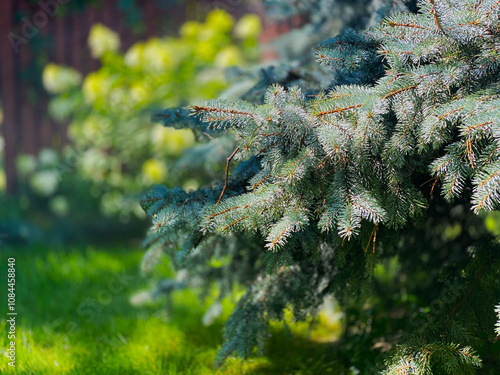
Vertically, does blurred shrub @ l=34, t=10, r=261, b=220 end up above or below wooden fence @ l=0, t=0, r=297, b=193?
below

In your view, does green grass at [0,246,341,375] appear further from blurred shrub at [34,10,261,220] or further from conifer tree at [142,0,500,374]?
blurred shrub at [34,10,261,220]

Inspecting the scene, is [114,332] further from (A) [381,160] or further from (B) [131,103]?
(B) [131,103]

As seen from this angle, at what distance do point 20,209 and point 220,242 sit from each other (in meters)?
2.97

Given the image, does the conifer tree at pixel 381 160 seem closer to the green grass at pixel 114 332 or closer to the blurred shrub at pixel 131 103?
the green grass at pixel 114 332

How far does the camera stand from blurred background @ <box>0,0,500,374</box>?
6.33 ft

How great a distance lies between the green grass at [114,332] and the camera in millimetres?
1729

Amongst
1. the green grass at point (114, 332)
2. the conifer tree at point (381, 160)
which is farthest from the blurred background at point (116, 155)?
Result: the conifer tree at point (381, 160)

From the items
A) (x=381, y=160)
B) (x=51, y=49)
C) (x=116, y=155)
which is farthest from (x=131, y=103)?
(x=381, y=160)

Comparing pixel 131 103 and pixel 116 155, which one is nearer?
pixel 131 103

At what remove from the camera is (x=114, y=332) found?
2.08 metres

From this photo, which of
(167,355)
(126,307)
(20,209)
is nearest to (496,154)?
(167,355)

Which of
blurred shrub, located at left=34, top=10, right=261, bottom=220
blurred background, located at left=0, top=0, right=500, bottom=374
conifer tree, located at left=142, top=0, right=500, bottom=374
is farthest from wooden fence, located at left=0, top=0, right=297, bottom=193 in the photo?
conifer tree, located at left=142, top=0, right=500, bottom=374

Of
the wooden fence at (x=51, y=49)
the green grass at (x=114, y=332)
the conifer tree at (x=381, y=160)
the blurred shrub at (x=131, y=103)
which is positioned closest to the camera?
the conifer tree at (x=381, y=160)

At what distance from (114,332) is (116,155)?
85.9 inches
